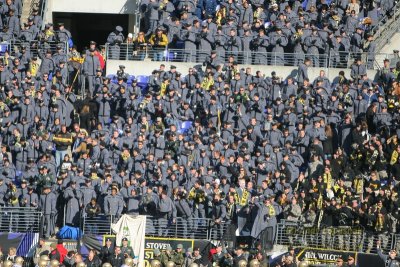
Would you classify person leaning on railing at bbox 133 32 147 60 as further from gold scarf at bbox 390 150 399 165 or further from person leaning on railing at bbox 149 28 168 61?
gold scarf at bbox 390 150 399 165

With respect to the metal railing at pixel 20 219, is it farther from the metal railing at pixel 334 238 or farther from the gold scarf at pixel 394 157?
the gold scarf at pixel 394 157

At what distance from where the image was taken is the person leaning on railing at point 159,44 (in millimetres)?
57719

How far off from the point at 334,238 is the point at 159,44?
10503mm

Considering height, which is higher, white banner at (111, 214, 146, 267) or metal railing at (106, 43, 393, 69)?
metal railing at (106, 43, 393, 69)

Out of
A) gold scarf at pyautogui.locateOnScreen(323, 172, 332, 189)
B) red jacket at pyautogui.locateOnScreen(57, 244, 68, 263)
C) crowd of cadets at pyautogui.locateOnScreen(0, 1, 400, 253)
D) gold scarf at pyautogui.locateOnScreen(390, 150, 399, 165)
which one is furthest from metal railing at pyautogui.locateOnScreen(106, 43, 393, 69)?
red jacket at pyautogui.locateOnScreen(57, 244, 68, 263)

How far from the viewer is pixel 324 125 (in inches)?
2115

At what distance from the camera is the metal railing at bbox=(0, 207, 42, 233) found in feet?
166

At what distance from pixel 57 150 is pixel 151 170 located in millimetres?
2865

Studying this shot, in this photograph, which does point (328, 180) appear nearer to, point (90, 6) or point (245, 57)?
point (245, 57)

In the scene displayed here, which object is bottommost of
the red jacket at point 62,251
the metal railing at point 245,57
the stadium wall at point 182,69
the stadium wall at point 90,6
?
the red jacket at point 62,251

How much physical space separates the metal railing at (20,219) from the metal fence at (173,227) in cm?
125

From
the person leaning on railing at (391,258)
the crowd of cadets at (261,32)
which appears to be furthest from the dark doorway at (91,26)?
the person leaning on railing at (391,258)

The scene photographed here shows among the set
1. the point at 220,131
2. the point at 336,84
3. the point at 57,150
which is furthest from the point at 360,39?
the point at 57,150

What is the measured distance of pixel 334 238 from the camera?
49.9 m
